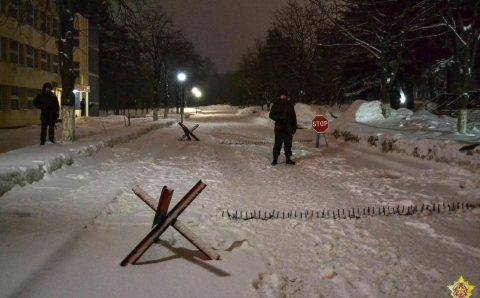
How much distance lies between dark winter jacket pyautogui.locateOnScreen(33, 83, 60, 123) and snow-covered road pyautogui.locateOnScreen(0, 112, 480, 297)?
5144 mm

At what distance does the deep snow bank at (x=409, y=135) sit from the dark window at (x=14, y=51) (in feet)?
69.9

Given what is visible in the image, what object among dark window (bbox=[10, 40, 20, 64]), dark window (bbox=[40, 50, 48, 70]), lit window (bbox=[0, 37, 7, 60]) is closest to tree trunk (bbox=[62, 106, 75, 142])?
lit window (bbox=[0, 37, 7, 60])

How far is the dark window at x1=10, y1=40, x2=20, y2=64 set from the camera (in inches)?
1186

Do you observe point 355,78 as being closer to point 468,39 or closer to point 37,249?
point 468,39

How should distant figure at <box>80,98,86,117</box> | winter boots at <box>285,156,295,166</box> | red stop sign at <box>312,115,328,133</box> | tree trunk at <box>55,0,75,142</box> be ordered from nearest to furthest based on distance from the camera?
winter boots at <box>285,156,295,166</box> < red stop sign at <box>312,115,328,133</box> < tree trunk at <box>55,0,75,142</box> < distant figure at <box>80,98,86,117</box>

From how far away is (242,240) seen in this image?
5.74 metres

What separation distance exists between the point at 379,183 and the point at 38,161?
7.18 m

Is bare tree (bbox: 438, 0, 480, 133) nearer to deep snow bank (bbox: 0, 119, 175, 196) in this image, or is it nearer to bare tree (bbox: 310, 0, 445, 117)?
bare tree (bbox: 310, 0, 445, 117)

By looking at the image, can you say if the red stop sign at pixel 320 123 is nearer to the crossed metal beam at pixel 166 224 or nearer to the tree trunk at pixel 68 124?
the tree trunk at pixel 68 124

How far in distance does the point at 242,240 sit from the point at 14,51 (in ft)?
97.7

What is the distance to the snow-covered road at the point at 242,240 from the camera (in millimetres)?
4391

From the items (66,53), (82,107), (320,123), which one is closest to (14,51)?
(82,107)

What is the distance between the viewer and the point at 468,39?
1562cm

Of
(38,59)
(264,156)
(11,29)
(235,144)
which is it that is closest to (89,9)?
(38,59)
